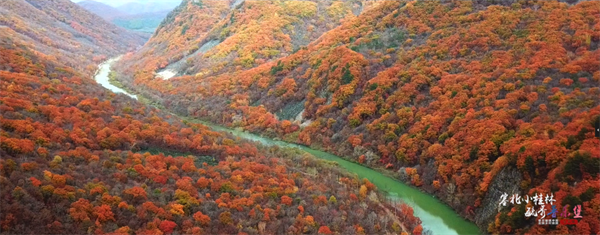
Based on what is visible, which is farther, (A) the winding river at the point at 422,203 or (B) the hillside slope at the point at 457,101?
(A) the winding river at the point at 422,203

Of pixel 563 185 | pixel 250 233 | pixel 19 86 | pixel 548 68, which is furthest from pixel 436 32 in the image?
pixel 19 86

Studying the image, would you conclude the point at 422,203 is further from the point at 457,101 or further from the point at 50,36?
the point at 50,36

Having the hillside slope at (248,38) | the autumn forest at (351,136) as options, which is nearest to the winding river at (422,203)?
the autumn forest at (351,136)

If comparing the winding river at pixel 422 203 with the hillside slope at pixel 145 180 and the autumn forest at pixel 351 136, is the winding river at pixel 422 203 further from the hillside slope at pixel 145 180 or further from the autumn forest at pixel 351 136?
the hillside slope at pixel 145 180

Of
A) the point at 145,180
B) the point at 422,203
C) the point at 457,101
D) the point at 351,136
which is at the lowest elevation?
the point at 422,203

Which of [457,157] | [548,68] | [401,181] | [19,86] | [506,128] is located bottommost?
[401,181]

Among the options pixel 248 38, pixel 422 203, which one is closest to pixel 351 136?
pixel 422 203

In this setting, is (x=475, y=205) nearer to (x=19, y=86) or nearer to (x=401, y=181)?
(x=401, y=181)
